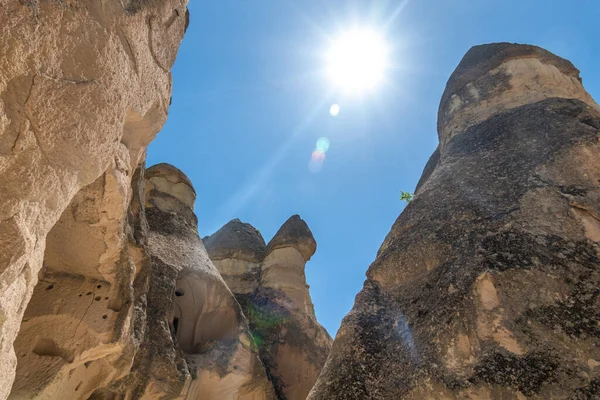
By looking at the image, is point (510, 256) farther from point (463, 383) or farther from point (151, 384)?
point (151, 384)

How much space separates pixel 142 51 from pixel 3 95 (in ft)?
5.62

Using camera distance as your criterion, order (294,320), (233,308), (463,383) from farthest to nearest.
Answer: (294,320), (233,308), (463,383)

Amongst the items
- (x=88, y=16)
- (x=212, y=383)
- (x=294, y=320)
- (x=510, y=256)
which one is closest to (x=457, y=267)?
(x=510, y=256)

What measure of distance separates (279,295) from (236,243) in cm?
351

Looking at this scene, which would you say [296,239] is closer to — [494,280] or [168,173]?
[168,173]

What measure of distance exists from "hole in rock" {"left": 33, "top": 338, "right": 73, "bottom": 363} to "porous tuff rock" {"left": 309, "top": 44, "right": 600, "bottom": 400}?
10.2 feet

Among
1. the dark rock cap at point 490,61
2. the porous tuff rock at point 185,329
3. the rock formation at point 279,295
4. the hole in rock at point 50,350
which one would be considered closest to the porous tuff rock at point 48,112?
the hole in rock at point 50,350

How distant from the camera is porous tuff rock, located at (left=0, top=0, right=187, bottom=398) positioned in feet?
8.50

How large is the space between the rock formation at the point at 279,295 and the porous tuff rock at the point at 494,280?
6.89 meters

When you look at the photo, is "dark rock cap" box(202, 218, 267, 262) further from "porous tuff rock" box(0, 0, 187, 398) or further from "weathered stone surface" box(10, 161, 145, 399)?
"porous tuff rock" box(0, 0, 187, 398)

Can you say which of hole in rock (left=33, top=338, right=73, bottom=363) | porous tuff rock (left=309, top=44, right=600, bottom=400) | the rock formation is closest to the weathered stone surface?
hole in rock (left=33, top=338, right=73, bottom=363)

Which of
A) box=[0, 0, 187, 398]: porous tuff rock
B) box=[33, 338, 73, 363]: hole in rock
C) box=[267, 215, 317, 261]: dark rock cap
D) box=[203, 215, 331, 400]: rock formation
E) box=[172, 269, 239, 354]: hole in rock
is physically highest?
box=[267, 215, 317, 261]: dark rock cap

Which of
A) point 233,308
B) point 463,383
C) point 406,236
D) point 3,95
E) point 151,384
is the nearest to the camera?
point 3,95

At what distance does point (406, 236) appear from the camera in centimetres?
627
